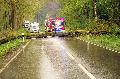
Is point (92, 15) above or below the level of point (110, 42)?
above

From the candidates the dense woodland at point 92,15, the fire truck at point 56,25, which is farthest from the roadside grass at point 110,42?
the fire truck at point 56,25

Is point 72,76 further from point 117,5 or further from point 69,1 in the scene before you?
point 69,1

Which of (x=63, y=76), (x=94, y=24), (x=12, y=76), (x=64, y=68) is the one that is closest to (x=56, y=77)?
(x=63, y=76)

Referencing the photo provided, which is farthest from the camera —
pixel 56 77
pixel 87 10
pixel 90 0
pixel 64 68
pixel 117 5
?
pixel 87 10

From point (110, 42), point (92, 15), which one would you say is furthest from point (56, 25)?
point (110, 42)

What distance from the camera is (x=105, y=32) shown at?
49.8 m

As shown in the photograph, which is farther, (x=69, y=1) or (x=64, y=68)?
(x=69, y=1)

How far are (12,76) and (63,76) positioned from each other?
6.09 ft

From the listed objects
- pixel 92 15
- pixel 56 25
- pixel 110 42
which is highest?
pixel 92 15

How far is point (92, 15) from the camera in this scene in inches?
2655

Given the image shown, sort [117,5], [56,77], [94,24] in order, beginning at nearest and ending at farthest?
[56,77] → [117,5] → [94,24]

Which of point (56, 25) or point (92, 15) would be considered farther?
point (56, 25)

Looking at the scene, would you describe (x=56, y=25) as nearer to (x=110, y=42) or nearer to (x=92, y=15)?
(x=92, y=15)

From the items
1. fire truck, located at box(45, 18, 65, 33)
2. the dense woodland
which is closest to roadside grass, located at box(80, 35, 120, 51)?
the dense woodland
